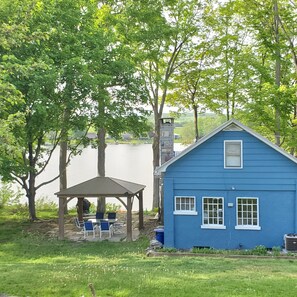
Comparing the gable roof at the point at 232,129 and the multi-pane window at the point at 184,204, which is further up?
the gable roof at the point at 232,129

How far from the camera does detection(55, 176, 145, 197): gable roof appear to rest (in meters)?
17.3

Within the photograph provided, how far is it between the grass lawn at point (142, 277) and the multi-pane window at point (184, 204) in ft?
7.30

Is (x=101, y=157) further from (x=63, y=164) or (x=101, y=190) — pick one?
(x=101, y=190)

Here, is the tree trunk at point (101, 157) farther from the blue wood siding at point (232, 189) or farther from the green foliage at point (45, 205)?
the blue wood siding at point (232, 189)

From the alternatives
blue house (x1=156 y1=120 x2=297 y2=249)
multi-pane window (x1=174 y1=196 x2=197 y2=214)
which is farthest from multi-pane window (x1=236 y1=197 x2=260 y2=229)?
multi-pane window (x1=174 y1=196 x2=197 y2=214)

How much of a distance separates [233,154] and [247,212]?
2.17m

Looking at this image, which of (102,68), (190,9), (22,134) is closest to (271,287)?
(22,134)

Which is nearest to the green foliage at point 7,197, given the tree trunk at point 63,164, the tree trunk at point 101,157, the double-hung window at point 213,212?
the tree trunk at point 63,164

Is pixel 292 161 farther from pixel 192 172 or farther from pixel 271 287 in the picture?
pixel 271 287

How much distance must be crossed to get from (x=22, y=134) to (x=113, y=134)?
571 cm

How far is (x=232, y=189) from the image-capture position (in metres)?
15.6

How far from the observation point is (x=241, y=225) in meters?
15.5

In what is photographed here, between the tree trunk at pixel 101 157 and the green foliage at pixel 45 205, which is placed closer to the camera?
the tree trunk at pixel 101 157

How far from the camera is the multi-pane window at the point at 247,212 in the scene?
15539 mm
